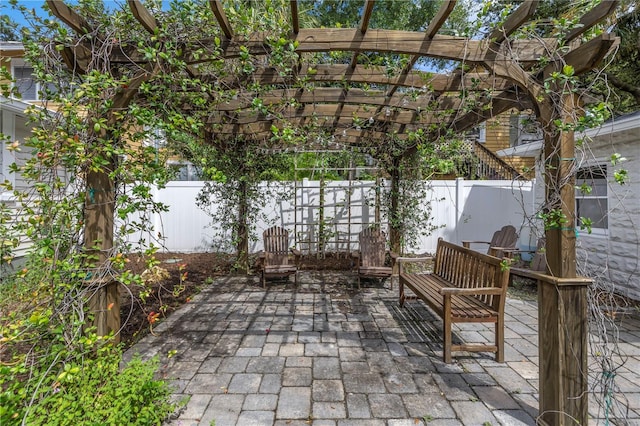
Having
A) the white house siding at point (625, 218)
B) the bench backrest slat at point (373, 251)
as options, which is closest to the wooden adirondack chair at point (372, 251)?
the bench backrest slat at point (373, 251)

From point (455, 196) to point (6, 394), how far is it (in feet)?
25.4

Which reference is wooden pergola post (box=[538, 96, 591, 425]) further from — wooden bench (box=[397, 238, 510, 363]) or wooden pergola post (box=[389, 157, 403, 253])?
wooden pergola post (box=[389, 157, 403, 253])

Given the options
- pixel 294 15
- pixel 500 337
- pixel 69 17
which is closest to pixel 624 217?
pixel 500 337

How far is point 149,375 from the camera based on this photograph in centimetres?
198

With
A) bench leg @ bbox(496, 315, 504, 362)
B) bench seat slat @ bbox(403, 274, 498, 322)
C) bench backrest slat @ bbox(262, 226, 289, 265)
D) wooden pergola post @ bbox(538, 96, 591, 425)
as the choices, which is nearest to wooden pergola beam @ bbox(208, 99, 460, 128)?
bench seat slat @ bbox(403, 274, 498, 322)

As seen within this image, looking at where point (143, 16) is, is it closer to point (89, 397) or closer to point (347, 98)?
point (347, 98)

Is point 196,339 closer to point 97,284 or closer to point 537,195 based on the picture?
point 97,284

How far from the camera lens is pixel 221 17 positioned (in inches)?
79.9

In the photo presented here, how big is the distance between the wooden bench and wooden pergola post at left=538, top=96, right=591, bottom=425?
1.43 ft

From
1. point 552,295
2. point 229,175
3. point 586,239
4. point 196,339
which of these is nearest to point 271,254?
point 229,175

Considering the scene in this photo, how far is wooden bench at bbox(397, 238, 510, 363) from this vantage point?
277 centimetres

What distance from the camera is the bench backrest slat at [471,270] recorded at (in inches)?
111

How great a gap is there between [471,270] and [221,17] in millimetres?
3115

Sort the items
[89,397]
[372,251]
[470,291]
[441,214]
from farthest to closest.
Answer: [441,214] → [372,251] → [470,291] → [89,397]
